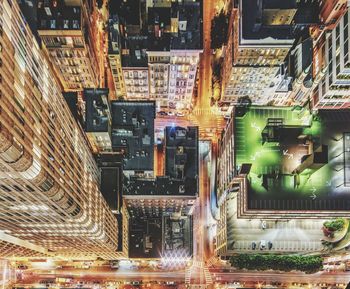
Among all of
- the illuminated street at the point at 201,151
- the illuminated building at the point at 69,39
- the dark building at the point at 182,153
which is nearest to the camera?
the illuminated street at the point at 201,151

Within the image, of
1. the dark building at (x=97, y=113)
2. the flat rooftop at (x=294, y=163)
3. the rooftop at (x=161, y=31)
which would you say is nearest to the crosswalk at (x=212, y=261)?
the flat rooftop at (x=294, y=163)

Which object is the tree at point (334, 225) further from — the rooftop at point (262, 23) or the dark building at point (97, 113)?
the dark building at point (97, 113)

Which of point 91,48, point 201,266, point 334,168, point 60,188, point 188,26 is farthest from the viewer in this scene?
point 201,266

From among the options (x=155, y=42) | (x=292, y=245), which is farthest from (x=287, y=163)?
(x=155, y=42)

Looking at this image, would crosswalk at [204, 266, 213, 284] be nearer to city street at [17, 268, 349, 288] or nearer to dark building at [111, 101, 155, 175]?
city street at [17, 268, 349, 288]

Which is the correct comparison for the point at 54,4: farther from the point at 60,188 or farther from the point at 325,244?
the point at 325,244

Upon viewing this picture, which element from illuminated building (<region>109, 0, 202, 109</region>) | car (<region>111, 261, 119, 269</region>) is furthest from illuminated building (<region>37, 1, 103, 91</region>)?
car (<region>111, 261, 119, 269</region>)

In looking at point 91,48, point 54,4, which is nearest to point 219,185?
point 91,48
